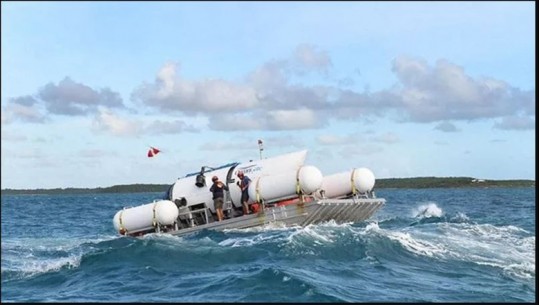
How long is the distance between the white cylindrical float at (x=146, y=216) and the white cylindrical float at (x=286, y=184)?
3.15m

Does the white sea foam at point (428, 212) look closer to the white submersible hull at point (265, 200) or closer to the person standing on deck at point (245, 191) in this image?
the white submersible hull at point (265, 200)

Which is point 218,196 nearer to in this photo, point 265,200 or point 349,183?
point 265,200

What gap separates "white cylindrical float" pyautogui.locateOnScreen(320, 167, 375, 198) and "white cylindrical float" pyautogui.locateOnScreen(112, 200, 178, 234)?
19.5 ft

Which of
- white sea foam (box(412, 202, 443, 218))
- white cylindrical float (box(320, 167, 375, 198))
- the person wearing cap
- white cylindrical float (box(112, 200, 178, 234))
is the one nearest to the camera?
white cylindrical float (box(112, 200, 178, 234))

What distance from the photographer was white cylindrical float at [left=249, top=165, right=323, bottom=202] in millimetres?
23734

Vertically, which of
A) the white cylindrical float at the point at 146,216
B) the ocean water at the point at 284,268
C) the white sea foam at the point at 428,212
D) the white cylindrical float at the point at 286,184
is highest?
the white cylindrical float at the point at 286,184

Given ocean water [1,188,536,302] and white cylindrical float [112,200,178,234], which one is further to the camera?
white cylindrical float [112,200,178,234]

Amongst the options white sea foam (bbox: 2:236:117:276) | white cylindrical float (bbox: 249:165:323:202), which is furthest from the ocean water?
white cylindrical float (bbox: 249:165:323:202)

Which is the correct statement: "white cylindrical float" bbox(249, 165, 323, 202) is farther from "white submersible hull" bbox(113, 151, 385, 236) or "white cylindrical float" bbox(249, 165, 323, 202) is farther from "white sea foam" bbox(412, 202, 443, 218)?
"white sea foam" bbox(412, 202, 443, 218)

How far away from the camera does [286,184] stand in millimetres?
24062

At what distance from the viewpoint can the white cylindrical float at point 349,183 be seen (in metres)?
25.5

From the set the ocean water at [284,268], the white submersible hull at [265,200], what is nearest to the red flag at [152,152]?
the white submersible hull at [265,200]

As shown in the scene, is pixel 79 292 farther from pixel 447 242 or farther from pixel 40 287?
pixel 447 242

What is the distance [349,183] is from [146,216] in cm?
792
